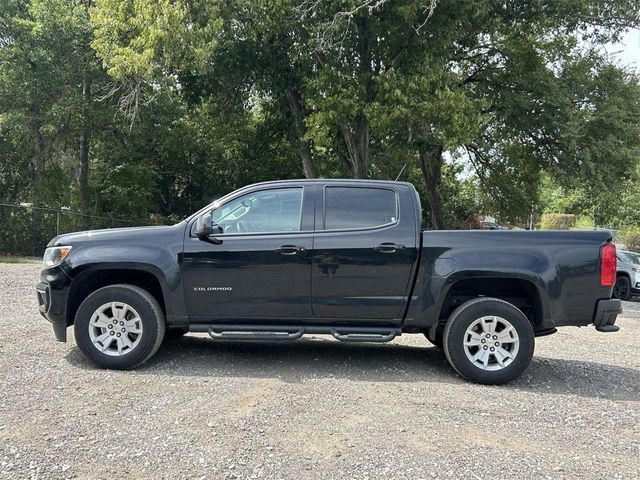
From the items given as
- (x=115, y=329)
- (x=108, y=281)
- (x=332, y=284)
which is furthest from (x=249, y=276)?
(x=108, y=281)

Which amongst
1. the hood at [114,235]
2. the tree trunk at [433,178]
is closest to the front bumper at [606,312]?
the hood at [114,235]

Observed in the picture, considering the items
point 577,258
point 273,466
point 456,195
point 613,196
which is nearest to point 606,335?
point 577,258

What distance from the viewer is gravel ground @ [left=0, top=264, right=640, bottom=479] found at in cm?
350

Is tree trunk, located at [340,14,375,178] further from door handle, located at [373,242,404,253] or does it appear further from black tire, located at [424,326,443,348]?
Result: door handle, located at [373,242,404,253]

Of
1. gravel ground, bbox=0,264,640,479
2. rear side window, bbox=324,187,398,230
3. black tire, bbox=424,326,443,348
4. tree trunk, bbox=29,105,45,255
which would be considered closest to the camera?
gravel ground, bbox=0,264,640,479

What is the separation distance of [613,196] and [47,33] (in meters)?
18.2

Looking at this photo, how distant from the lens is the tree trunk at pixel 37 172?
18.1 meters

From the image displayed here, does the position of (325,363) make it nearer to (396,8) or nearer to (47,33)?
(396,8)

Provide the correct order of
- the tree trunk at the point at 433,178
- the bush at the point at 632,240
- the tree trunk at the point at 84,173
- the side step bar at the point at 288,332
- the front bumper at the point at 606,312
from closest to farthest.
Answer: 1. the front bumper at the point at 606,312
2. the side step bar at the point at 288,332
3. the tree trunk at the point at 84,173
4. the tree trunk at the point at 433,178
5. the bush at the point at 632,240

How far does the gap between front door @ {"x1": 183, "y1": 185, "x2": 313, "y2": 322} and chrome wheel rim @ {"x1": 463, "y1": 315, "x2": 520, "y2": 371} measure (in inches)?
64.6

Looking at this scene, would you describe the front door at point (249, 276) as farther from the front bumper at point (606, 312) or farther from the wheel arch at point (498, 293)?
the front bumper at point (606, 312)

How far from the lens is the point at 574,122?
52.0ft

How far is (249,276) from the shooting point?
5430 millimetres

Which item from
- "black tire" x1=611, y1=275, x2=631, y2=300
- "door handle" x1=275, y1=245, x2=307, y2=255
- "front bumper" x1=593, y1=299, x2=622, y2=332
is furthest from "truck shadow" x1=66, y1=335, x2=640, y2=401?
"black tire" x1=611, y1=275, x2=631, y2=300
